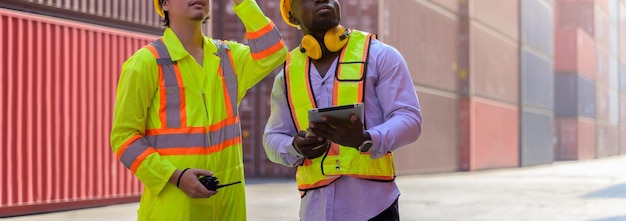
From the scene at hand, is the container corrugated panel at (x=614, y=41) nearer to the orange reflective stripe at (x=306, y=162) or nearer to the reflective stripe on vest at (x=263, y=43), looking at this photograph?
the reflective stripe on vest at (x=263, y=43)

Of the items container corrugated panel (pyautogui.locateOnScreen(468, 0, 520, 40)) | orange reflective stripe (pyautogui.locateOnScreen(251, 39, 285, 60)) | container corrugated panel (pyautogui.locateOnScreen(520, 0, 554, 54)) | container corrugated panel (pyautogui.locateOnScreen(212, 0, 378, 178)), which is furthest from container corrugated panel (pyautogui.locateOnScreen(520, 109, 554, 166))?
orange reflective stripe (pyautogui.locateOnScreen(251, 39, 285, 60))

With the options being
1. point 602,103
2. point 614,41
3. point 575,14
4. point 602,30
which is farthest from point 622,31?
point 575,14

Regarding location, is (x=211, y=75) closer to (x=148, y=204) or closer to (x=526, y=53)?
(x=148, y=204)

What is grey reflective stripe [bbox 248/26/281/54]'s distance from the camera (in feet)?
10.6

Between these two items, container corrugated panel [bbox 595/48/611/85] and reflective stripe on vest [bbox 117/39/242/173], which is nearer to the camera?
reflective stripe on vest [bbox 117/39/242/173]

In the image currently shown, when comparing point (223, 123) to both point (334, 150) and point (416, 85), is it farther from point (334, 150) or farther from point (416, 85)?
point (416, 85)

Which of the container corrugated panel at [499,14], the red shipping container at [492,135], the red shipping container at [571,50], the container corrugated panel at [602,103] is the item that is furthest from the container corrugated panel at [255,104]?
the container corrugated panel at [602,103]

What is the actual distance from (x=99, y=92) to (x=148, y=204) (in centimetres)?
1242

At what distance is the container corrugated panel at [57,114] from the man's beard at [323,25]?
11.2 meters

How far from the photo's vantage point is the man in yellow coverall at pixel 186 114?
3.04m

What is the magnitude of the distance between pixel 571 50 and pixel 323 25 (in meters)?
60.6

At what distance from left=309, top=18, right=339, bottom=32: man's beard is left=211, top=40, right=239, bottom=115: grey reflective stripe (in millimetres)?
469

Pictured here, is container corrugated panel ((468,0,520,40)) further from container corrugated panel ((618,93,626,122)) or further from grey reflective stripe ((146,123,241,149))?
container corrugated panel ((618,93,626,122))

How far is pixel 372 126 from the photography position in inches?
115
